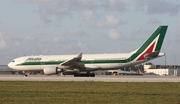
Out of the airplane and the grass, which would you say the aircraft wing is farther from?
the grass

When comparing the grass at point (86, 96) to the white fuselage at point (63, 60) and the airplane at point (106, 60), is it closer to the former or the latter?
the airplane at point (106, 60)

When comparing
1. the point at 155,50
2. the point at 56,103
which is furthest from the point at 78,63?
the point at 56,103

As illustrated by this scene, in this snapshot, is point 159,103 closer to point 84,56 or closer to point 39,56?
point 84,56

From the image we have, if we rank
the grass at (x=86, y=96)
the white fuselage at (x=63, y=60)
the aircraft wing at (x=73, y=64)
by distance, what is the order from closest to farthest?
the grass at (x=86, y=96)
the aircraft wing at (x=73, y=64)
the white fuselage at (x=63, y=60)

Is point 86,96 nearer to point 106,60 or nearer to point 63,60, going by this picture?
point 106,60

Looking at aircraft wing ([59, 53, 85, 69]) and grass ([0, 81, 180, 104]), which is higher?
aircraft wing ([59, 53, 85, 69])

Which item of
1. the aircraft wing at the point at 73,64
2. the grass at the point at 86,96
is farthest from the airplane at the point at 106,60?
the grass at the point at 86,96

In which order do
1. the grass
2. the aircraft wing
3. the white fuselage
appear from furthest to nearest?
1. the white fuselage
2. the aircraft wing
3. the grass

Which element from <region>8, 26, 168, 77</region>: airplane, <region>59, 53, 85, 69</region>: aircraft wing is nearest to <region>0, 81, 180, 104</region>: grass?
<region>59, 53, 85, 69</region>: aircraft wing

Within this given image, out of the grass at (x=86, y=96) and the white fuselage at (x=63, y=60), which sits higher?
the white fuselage at (x=63, y=60)

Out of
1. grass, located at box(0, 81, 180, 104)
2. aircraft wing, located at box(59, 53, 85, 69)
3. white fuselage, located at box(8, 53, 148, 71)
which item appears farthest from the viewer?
white fuselage, located at box(8, 53, 148, 71)

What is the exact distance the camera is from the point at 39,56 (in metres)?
50.6

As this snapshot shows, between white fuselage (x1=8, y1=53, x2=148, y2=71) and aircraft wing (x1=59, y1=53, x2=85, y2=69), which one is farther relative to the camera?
white fuselage (x1=8, y1=53, x2=148, y2=71)

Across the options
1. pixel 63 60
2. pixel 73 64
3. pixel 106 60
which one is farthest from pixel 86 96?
pixel 63 60
